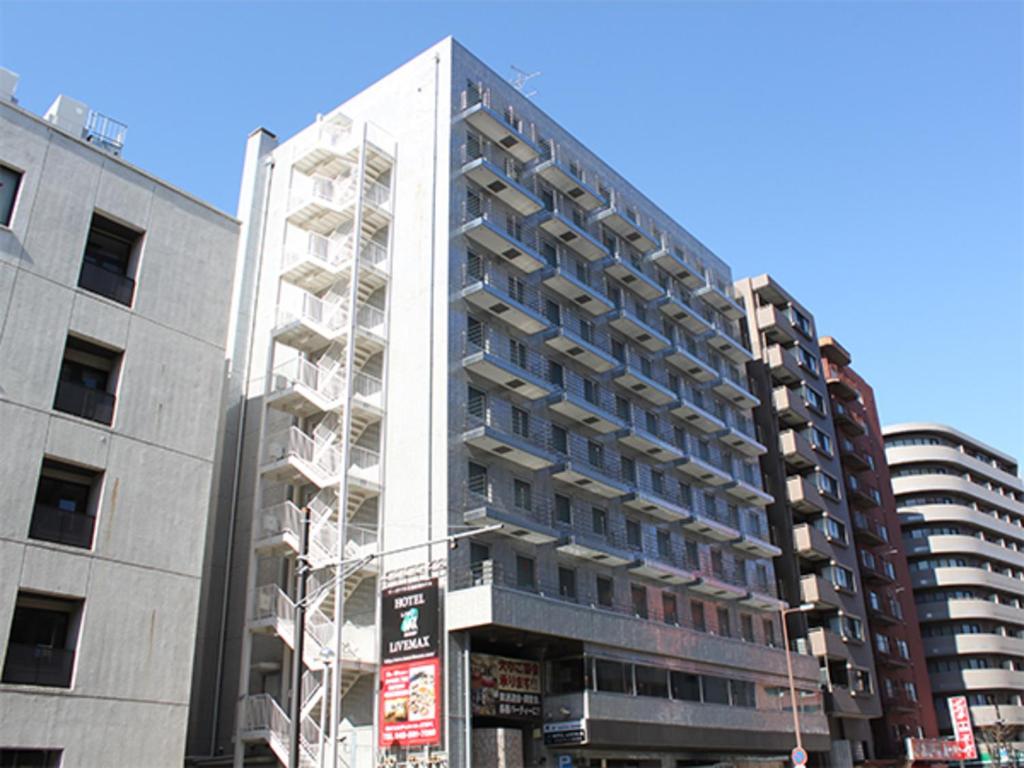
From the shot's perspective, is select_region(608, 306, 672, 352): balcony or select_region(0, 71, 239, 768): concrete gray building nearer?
select_region(0, 71, 239, 768): concrete gray building

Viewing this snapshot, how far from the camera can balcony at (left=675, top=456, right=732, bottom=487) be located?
174 feet

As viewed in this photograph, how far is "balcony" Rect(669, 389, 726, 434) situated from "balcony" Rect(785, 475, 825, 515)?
941 centimetres

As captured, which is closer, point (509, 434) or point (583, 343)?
point (509, 434)

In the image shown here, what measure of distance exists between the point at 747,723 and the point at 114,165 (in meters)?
38.3

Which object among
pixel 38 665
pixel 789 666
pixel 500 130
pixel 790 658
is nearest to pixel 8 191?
pixel 38 665

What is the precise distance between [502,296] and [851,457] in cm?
4427

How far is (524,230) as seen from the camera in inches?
1861

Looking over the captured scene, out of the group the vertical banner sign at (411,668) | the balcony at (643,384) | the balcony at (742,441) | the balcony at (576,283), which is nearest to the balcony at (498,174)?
the balcony at (576,283)

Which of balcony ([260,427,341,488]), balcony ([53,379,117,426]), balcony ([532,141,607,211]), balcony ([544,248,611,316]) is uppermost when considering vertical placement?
balcony ([532,141,607,211])

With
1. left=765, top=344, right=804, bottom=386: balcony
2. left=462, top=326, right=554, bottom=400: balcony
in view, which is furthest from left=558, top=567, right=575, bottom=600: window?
left=765, top=344, right=804, bottom=386: balcony

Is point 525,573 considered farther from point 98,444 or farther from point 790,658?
point 790,658

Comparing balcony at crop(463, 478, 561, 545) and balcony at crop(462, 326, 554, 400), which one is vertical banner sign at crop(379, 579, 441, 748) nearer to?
balcony at crop(463, 478, 561, 545)

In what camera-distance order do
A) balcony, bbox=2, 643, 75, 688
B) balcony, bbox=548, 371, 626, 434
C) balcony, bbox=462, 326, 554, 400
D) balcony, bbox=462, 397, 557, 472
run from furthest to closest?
1. balcony, bbox=548, 371, 626, 434
2. balcony, bbox=462, 326, 554, 400
3. balcony, bbox=462, 397, 557, 472
4. balcony, bbox=2, 643, 75, 688

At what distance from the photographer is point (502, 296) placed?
138 feet
